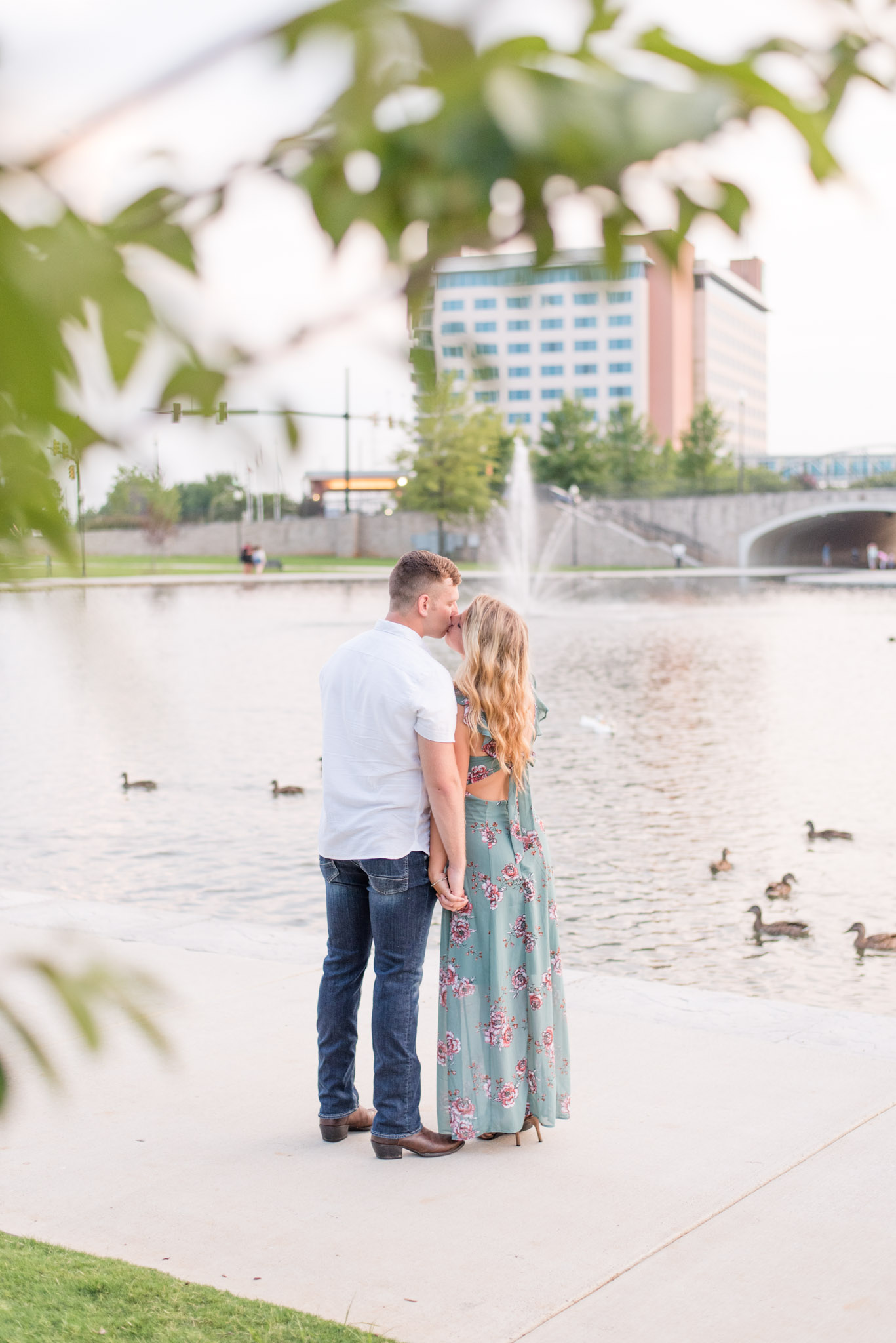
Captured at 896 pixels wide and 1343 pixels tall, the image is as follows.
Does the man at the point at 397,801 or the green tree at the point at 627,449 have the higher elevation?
the green tree at the point at 627,449

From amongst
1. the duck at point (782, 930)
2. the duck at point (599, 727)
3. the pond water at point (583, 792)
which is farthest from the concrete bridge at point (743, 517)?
the duck at point (782, 930)

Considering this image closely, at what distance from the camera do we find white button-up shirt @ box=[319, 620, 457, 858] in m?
4.73

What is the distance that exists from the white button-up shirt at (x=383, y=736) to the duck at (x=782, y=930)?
14.6 ft

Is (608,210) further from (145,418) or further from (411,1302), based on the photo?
(411,1302)

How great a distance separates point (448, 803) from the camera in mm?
4723

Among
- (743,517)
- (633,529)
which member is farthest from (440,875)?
(743,517)

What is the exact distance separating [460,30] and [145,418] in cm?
36

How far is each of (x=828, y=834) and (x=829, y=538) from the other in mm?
87177

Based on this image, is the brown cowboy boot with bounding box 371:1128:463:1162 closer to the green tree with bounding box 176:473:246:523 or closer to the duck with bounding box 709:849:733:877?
the green tree with bounding box 176:473:246:523

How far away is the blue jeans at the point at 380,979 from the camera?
478 centimetres

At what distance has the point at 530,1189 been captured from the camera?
14.8ft

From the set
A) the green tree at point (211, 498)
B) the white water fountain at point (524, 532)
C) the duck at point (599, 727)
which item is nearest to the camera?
the green tree at point (211, 498)

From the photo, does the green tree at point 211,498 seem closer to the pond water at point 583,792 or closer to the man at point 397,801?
the pond water at point 583,792

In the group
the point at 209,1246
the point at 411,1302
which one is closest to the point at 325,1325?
the point at 411,1302
